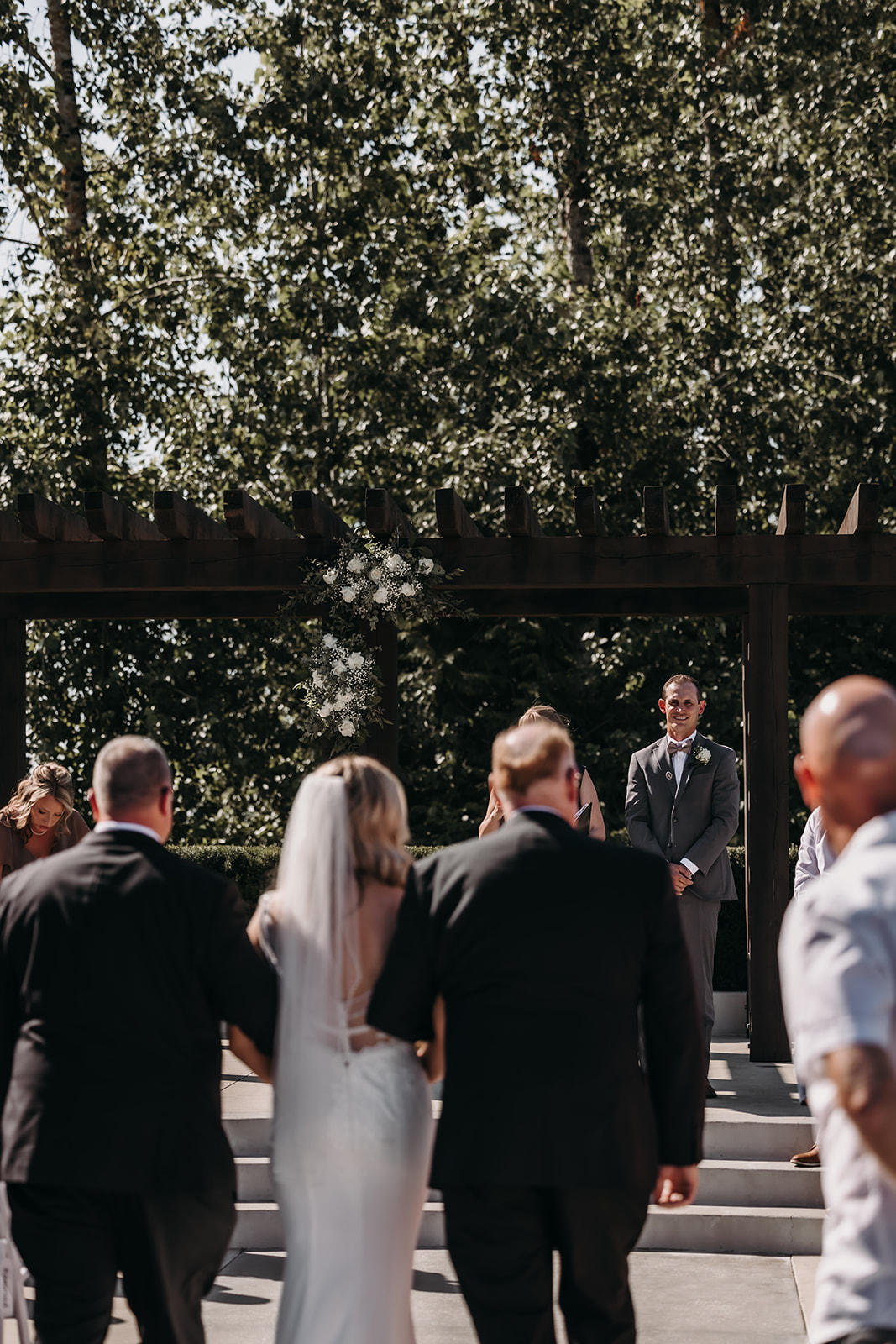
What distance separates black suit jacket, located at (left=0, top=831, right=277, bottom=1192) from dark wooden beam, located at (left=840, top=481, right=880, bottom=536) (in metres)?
5.37

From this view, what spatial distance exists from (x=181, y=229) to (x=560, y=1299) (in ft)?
49.0

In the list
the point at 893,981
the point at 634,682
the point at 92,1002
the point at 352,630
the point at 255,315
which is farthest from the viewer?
the point at 255,315

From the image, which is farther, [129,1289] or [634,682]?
[634,682]

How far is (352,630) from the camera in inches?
329

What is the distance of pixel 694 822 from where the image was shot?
6.99 m

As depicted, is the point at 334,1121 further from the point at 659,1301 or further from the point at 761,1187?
the point at 761,1187

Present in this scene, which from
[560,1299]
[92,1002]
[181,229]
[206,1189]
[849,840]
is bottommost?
[560,1299]

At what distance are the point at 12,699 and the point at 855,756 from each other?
7794 millimetres

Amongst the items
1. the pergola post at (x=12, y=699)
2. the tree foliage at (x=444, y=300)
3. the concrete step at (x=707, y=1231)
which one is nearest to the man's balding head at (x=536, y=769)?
the concrete step at (x=707, y=1231)

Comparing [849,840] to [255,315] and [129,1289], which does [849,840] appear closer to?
[129,1289]

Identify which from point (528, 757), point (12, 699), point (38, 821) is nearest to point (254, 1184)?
point (38, 821)

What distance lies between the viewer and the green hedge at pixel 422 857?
9422mm

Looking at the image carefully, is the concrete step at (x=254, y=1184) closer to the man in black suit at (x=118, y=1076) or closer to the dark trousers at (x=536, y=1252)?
the man in black suit at (x=118, y=1076)

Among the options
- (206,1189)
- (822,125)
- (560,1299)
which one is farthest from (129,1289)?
(822,125)
